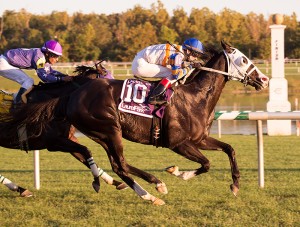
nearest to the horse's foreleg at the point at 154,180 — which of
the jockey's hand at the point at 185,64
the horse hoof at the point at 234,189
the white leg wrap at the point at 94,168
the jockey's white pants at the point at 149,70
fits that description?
the white leg wrap at the point at 94,168

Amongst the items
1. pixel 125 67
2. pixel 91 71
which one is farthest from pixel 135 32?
pixel 91 71

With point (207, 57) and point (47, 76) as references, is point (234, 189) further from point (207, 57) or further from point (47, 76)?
point (47, 76)

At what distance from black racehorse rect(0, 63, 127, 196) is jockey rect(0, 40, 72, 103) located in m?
0.09

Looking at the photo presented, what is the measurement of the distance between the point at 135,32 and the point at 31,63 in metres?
43.9

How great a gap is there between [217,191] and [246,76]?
129 cm

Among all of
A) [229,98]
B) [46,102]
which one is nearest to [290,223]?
[46,102]

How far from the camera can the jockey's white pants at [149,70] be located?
7.07 metres

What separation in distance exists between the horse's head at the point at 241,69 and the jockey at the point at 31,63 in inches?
66.5

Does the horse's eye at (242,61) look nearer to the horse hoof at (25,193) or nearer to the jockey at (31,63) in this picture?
the jockey at (31,63)

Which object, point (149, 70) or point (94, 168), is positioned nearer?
point (94, 168)

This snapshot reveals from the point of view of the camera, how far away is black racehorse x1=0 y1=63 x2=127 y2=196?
6898 millimetres

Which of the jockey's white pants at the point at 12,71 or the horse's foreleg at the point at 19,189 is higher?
the jockey's white pants at the point at 12,71

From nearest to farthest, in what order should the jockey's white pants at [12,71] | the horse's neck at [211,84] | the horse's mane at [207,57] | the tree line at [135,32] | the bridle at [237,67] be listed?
the horse's neck at [211,84], the bridle at [237,67], the horse's mane at [207,57], the jockey's white pants at [12,71], the tree line at [135,32]

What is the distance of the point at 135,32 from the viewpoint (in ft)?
166
